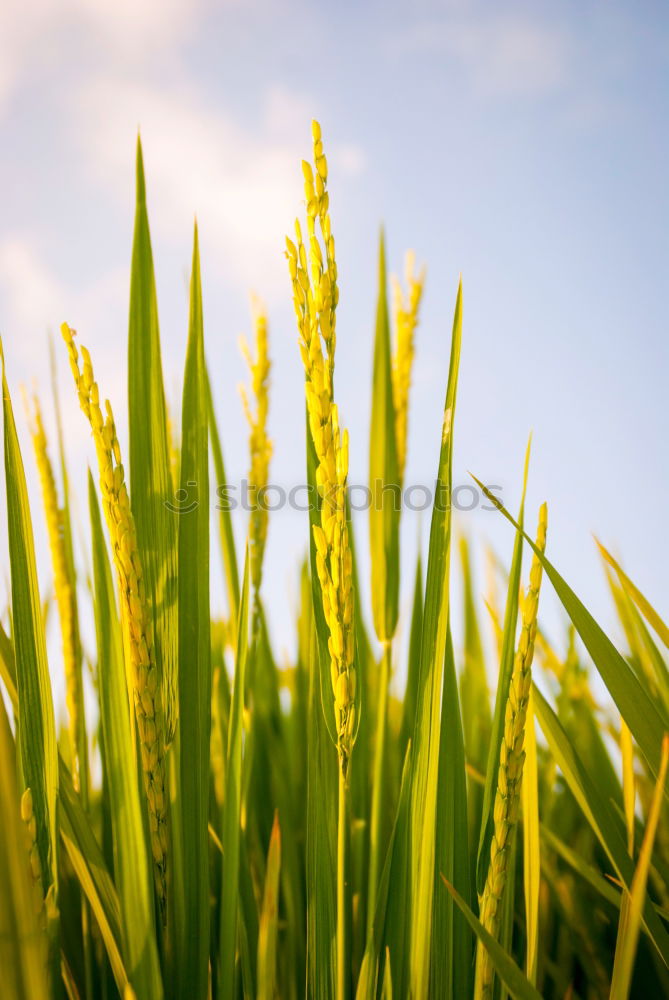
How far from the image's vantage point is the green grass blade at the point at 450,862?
76cm

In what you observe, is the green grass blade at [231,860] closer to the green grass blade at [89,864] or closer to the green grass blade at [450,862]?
the green grass blade at [89,864]

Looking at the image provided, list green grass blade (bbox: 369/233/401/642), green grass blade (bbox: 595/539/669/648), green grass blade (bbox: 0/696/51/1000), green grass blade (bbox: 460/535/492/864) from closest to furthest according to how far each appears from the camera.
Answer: green grass blade (bbox: 0/696/51/1000) < green grass blade (bbox: 595/539/669/648) < green grass blade (bbox: 369/233/401/642) < green grass blade (bbox: 460/535/492/864)

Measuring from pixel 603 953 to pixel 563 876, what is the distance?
136 millimetres

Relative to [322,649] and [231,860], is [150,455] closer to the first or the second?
[322,649]

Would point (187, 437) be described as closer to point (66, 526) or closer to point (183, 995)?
point (66, 526)

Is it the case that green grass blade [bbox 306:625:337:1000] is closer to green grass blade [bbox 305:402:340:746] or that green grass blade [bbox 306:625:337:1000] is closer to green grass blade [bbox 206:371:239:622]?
green grass blade [bbox 305:402:340:746]

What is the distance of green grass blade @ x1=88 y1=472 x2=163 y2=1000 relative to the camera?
65 centimetres

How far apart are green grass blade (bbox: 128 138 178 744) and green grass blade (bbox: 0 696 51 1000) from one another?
24 centimetres

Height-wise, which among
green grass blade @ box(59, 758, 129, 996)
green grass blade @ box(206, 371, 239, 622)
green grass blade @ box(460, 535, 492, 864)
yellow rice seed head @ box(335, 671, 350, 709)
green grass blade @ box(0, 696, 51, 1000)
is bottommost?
green grass blade @ box(460, 535, 492, 864)

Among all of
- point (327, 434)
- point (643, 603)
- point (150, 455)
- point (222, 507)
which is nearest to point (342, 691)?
point (327, 434)

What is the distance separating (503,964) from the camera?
0.64 metres

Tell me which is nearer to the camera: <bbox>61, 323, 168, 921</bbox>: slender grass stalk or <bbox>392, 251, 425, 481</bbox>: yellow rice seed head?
<bbox>61, 323, 168, 921</bbox>: slender grass stalk

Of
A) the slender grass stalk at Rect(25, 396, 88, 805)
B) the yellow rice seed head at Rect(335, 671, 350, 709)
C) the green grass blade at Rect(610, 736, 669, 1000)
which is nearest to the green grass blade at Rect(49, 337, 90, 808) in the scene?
→ the slender grass stalk at Rect(25, 396, 88, 805)

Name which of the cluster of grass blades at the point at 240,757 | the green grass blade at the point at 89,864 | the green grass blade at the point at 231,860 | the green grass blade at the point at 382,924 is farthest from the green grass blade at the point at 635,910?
the green grass blade at the point at 89,864
